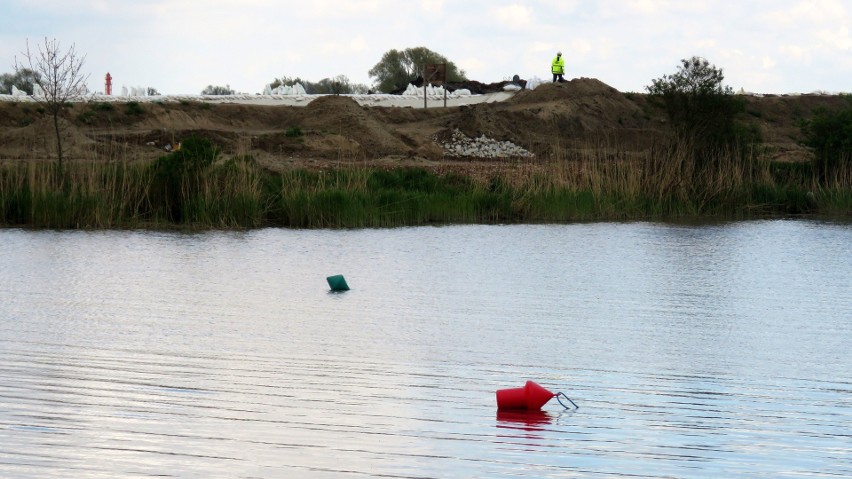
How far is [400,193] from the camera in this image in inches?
781

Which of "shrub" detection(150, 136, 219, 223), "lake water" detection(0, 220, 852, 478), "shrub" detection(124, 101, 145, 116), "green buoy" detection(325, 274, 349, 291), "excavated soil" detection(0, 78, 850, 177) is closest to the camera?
"lake water" detection(0, 220, 852, 478)

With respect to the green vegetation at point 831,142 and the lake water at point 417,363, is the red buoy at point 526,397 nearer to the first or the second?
the lake water at point 417,363

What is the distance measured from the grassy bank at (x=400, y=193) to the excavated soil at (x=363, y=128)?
152 inches

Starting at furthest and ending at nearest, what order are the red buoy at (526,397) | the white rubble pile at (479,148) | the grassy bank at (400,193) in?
the white rubble pile at (479,148), the grassy bank at (400,193), the red buoy at (526,397)

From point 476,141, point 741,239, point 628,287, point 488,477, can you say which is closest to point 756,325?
point 628,287

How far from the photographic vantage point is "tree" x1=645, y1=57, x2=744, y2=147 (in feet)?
77.4

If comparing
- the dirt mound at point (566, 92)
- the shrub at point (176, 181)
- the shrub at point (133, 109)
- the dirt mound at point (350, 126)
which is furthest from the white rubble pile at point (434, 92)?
the shrub at point (176, 181)

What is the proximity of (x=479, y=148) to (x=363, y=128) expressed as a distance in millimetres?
3499

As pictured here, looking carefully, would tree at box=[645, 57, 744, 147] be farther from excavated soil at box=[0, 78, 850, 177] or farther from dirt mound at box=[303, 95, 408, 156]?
dirt mound at box=[303, 95, 408, 156]

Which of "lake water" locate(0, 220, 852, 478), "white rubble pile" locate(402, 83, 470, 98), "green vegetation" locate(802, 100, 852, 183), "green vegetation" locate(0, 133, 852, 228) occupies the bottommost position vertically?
"lake water" locate(0, 220, 852, 478)

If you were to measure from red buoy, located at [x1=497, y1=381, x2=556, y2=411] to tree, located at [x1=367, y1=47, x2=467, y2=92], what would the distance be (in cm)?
5943

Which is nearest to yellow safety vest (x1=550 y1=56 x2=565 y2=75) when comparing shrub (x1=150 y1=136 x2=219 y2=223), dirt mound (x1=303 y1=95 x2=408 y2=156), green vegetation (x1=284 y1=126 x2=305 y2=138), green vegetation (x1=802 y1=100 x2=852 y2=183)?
dirt mound (x1=303 y1=95 x2=408 y2=156)

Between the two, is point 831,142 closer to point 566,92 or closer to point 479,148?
point 479,148

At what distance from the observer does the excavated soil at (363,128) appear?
28255mm
